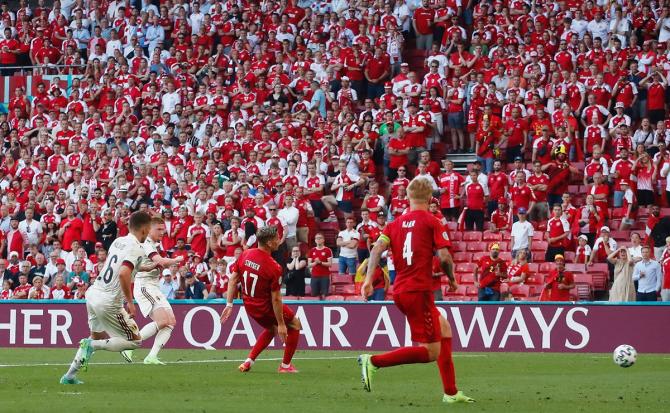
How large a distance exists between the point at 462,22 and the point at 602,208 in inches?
321

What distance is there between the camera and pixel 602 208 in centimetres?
2580

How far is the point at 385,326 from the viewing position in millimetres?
22828

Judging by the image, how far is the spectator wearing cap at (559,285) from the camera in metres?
23.8

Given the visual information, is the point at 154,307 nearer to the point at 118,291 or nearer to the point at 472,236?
the point at 118,291

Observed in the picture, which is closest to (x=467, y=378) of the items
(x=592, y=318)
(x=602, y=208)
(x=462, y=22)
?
(x=592, y=318)

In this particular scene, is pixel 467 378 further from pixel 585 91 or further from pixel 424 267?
pixel 585 91

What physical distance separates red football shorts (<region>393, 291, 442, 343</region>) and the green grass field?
0.62 meters

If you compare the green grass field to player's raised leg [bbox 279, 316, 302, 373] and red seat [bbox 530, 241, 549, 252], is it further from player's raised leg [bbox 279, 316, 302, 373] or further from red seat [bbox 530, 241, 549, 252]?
red seat [bbox 530, 241, 549, 252]

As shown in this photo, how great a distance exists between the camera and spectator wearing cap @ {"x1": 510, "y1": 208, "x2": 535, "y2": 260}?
2569cm

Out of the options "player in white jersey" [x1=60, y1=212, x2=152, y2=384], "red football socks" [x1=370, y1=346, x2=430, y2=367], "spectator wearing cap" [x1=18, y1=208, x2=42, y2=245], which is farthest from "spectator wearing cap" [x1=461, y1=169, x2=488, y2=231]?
"red football socks" [x1=370, y1=346, x2=430, y2=367]

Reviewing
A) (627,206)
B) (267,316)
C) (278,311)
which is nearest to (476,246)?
(627,206)

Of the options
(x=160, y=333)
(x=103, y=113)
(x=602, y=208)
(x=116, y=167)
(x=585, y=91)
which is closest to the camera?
(x=160, y=333)

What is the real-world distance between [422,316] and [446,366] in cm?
51

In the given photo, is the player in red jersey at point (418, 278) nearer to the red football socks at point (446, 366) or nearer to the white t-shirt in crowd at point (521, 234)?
the red football socks at point (446, 366)
